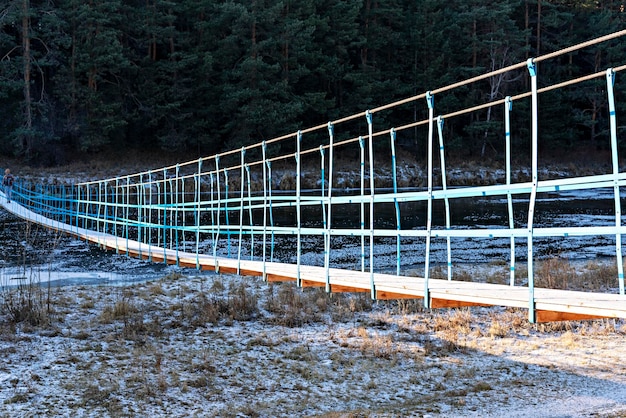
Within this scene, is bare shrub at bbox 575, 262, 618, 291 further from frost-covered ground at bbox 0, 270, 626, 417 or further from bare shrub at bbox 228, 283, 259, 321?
bare shrub at bbox 228, 283, 259, 321

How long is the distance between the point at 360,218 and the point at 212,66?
1033 centimetres

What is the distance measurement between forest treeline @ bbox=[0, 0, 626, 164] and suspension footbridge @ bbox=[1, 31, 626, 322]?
143cm

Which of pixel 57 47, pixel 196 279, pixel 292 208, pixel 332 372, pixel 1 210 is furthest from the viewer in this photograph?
pixel 57 47

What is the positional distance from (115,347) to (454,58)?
94.8 ft

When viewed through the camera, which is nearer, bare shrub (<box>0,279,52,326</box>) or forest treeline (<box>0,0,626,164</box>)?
bare shrub (<box>0,279,52,326</box>)

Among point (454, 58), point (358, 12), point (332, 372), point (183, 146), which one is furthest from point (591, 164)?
point (332, 372)

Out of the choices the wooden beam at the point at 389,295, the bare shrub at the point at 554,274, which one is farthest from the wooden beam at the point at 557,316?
the bare shrub at the point at 554,274

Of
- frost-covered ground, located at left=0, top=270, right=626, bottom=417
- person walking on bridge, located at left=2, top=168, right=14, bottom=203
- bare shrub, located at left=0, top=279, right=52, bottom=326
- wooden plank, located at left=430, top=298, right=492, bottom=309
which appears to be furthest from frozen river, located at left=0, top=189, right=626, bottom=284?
wooden plank, located at left=430, top=298, right=492, bottom=309

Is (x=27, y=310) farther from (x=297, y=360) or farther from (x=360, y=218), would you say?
(x=360, y=218)

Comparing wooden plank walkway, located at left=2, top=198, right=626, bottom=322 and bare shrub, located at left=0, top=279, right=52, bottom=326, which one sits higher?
wooden plank walkway, located at left=2, top=198, right=626, bottom=322

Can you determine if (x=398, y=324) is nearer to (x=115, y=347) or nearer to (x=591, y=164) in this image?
(x=115, y=347)

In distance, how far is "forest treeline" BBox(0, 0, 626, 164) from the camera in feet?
82.4

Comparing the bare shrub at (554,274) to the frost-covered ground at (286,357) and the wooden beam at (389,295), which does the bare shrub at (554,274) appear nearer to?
the frost-covered ground at (286,357)

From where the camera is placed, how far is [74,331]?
7.94 metres
